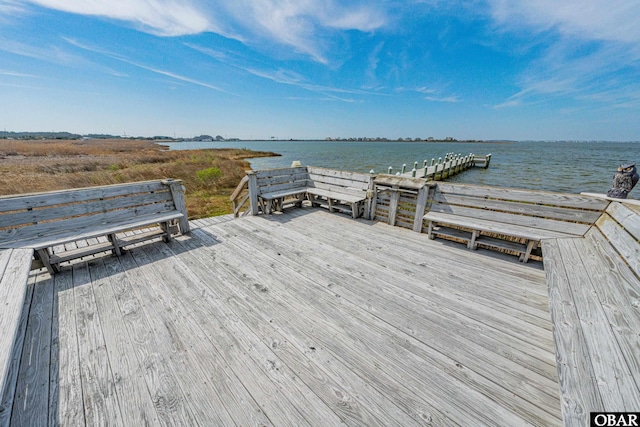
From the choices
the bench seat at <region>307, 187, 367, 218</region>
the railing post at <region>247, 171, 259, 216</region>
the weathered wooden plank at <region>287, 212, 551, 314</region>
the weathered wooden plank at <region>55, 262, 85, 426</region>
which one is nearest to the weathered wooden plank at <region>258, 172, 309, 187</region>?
the railing post at <region>247, 171, 259, 216</region>

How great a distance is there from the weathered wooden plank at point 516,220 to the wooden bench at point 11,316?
5.02 m

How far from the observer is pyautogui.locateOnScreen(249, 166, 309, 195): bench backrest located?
566 cm

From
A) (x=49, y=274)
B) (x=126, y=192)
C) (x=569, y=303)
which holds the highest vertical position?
(x=126, y=192)

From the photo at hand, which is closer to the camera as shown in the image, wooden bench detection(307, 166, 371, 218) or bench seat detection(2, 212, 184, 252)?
bench seat detection(2, 212, 184, 252)

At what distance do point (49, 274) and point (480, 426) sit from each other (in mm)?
5063

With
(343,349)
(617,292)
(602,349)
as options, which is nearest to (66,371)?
(343,349)

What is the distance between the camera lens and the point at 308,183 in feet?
21.3

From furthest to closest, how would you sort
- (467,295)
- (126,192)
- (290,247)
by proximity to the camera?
1. (290,247)
2. (126,192)
3. (467,295)

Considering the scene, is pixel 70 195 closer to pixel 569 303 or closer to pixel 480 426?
pixel 480 426

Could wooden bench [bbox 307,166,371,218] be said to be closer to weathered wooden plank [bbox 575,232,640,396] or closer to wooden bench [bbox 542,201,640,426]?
wooden bench [bbox 542,201,640,426]

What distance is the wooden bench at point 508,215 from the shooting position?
11.0ft

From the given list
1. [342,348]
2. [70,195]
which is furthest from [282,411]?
[70,195]

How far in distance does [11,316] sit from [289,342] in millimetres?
2195

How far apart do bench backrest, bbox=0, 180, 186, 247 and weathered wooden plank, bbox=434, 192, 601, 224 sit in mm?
4913
